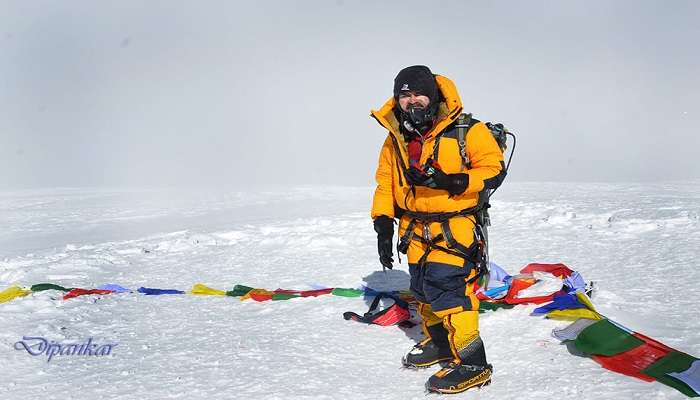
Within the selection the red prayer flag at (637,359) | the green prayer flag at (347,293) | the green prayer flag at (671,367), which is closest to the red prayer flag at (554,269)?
the green prayer flag at (347,293)

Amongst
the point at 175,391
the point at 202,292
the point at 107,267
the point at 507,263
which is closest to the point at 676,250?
the point at 507,263

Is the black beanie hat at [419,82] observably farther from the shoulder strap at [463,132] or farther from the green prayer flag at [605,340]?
the green prayer flag at [605,340]

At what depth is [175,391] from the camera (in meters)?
3.18

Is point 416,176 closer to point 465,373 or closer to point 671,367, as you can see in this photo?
point 465,373

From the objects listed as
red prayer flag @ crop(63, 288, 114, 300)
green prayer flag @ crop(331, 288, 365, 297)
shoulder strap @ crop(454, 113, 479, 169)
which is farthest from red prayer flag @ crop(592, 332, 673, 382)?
red prayer flag @ crop(63, 288, 114, 300)

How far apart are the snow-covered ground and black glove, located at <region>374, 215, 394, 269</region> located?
673 millimetres

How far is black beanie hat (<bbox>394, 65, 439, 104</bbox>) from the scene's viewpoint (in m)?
3.39

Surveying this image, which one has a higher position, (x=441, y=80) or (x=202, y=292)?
(x=441, y=80)

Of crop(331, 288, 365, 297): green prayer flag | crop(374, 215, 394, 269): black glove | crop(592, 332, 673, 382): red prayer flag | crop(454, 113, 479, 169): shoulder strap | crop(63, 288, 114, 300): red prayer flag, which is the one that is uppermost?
crop(454, 113, 479, 169): shoulder strap

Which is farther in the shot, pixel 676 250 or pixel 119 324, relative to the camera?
pixel 676 250

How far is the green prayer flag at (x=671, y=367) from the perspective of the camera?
2.66 metres

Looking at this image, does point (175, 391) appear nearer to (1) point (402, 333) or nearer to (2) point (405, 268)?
(1) point (402, 333)

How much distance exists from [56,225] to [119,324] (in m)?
8.81

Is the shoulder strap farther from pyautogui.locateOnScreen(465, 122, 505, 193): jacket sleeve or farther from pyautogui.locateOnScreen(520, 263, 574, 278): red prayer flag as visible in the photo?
pyautogui.locateOnScreen(520, 263, 574, 278): red prayer flag
